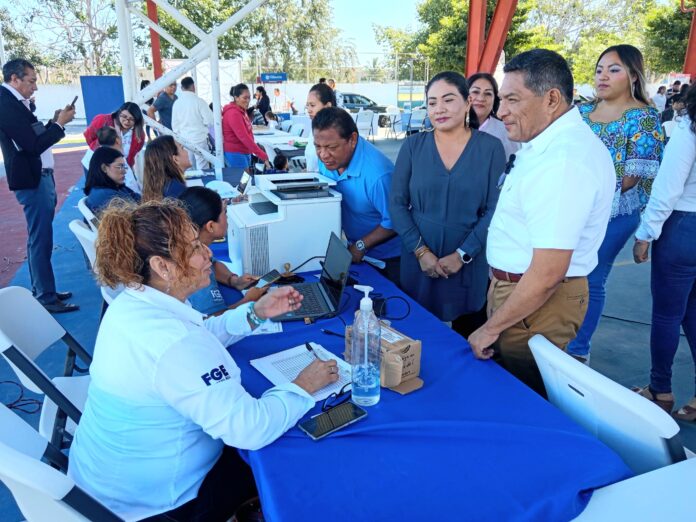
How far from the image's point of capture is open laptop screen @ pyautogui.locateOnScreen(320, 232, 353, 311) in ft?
6.19

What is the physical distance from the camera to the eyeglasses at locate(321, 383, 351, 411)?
1.31 metres

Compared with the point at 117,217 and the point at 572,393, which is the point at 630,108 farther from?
the point at 117,217

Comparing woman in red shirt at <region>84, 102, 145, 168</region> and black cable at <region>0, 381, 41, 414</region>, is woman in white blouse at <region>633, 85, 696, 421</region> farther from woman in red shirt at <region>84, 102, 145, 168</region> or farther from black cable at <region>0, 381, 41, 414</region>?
woman in red shirt at <region>84, 102, 145, 168</region>

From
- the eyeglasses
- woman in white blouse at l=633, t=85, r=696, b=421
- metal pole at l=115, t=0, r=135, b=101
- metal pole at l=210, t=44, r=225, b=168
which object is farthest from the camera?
metal pole at l=210, t=44, r=225, b=168

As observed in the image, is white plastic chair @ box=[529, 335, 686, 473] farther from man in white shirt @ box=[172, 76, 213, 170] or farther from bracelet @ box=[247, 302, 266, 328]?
man in white shirt @ box=[172, 76, 213, 170]

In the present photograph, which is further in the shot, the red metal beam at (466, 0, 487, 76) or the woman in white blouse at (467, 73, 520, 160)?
the red metal beam at (466, 0, 487, 76)

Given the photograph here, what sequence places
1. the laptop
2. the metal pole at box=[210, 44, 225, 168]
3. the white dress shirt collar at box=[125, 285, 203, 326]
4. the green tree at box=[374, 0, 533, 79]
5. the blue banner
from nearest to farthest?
the white dress shirt collar at box=[125, 285, 203, 326] → the laptop → the metal pole at box=[210, 44, 225, 168] → the blue banner → the green tree at box=[374, 0, 533, 79]

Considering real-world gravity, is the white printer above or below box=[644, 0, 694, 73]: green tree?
below

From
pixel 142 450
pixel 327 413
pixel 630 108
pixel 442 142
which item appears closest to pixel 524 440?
pixel 327 413

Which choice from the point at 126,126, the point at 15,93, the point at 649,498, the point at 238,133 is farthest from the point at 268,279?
the point at 238,133

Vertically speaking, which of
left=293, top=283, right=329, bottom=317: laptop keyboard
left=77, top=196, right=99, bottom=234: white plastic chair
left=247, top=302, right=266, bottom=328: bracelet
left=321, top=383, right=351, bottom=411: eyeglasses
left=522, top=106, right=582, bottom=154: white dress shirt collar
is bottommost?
left=321, top=383, right=351, bottom=411: eyeglasses

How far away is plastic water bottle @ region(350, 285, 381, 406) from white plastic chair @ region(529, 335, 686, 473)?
469 mm

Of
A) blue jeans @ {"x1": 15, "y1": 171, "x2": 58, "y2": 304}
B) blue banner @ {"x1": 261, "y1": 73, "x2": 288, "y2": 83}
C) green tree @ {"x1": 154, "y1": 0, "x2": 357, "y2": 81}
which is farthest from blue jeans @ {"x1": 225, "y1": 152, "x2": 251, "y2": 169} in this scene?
green tree @ {"x1": 154, "y1": 0, "x2": 357, "y2": 81}

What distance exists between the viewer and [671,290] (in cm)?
226
